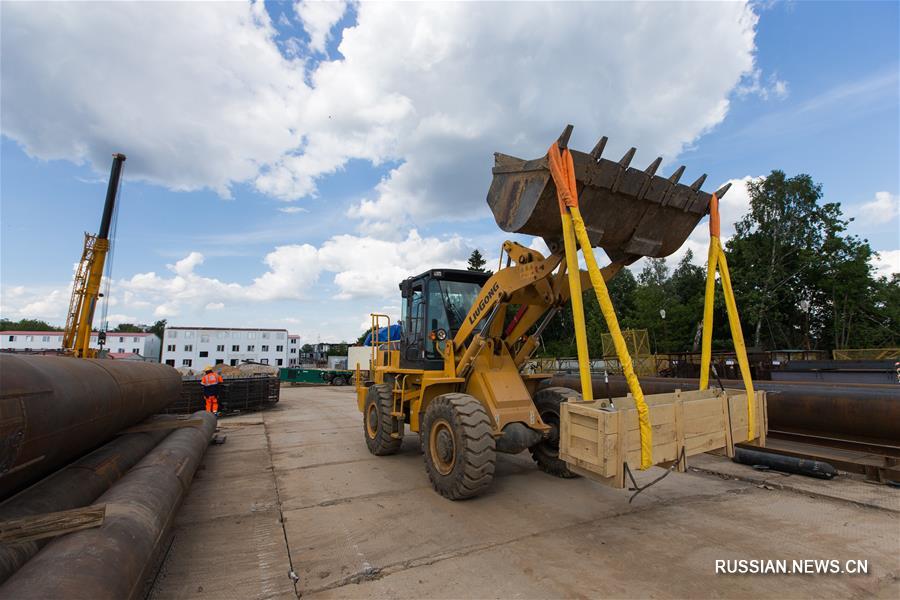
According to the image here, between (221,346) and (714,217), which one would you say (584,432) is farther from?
(221,346)

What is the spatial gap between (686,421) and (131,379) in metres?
6.09

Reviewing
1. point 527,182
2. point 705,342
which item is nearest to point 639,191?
point 527,182

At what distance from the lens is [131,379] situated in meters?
5.31

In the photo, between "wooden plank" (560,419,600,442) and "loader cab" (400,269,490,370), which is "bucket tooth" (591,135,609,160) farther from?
"loader cab" (400,269,490,370)

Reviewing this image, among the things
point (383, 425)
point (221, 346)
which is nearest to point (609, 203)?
point (383, 425)

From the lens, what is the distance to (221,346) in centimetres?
6069

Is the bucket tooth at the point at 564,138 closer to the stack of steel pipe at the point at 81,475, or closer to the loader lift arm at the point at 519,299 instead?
the loader lift arm at the point at 519,299

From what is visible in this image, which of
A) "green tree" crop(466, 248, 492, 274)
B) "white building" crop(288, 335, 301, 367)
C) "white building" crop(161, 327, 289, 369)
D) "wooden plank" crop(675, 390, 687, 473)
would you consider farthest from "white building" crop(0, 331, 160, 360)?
"wooden plank" crop(675, 390, 687, 473)

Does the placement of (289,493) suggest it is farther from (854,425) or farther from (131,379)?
(854,425)

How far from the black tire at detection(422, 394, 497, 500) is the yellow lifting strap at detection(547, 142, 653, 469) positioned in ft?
6.19

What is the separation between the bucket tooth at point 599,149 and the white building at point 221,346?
57.3 m

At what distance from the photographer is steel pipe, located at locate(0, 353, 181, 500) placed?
2.77 m

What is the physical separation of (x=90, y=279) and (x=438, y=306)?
19.9 meters

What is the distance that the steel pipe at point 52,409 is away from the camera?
2766 mm
